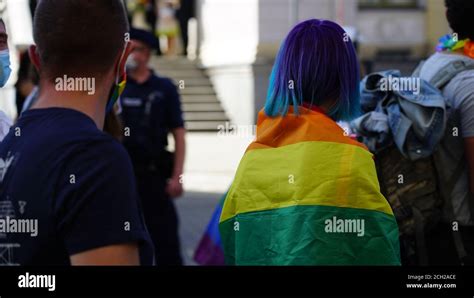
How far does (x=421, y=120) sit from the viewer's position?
13.7ft

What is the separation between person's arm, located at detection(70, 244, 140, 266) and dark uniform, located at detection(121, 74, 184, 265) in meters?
4.42

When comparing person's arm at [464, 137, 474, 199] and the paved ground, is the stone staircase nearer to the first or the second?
the paved ground

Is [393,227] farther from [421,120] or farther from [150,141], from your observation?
[150,141]

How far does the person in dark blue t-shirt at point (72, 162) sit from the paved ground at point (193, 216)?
20.5 ft

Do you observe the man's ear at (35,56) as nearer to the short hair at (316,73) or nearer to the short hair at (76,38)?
the short hair at (76,38)

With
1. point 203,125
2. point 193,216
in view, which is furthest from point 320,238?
point 203,125

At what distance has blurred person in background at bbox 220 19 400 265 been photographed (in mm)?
3234

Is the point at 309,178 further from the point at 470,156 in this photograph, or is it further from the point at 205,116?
the point at 205,116

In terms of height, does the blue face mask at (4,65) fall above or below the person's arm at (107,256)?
above

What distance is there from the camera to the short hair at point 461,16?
14.0 ft

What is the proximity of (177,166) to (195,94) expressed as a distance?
46.2 feet

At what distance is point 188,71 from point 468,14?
17906mm

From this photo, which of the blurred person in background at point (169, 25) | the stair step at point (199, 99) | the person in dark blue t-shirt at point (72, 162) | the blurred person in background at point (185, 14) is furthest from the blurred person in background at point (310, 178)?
the blurred person in background at point (169, 25)

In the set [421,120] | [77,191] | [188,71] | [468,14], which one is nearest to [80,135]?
[77,191]
